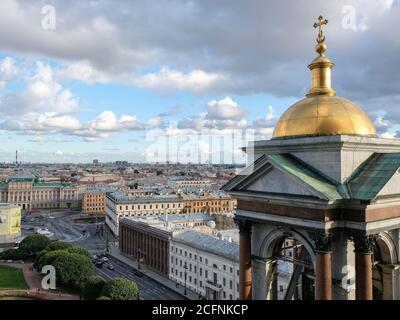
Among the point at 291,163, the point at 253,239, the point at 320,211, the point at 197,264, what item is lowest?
the point at 197,264

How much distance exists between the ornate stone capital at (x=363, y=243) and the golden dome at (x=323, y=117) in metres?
3.79

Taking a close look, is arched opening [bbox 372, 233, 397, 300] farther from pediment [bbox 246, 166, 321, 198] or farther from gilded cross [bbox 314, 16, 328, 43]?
gilded cross [bbox 314, 16, 328, 43]

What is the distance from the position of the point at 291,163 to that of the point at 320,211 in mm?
2253

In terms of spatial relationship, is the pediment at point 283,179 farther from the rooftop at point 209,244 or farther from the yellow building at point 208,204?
the yellow building at point 208,204

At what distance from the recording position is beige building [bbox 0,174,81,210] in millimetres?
174125

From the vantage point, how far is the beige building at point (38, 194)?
174125 millimetres

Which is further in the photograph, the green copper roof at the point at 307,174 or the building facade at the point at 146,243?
the building facade at the point at 146,243

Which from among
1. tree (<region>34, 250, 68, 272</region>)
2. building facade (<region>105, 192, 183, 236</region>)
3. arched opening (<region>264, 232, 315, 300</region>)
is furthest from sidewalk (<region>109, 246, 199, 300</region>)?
arched opening (<region>264, 232, 315, 300</region>)

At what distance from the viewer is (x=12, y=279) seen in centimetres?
6625

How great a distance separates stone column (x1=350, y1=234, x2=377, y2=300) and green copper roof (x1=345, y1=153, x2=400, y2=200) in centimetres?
144

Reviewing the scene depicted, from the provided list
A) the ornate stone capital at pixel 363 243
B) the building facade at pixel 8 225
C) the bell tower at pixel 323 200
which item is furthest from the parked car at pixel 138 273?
the ornate stone capital at pixel 363 243

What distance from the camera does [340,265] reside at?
1463 cm
